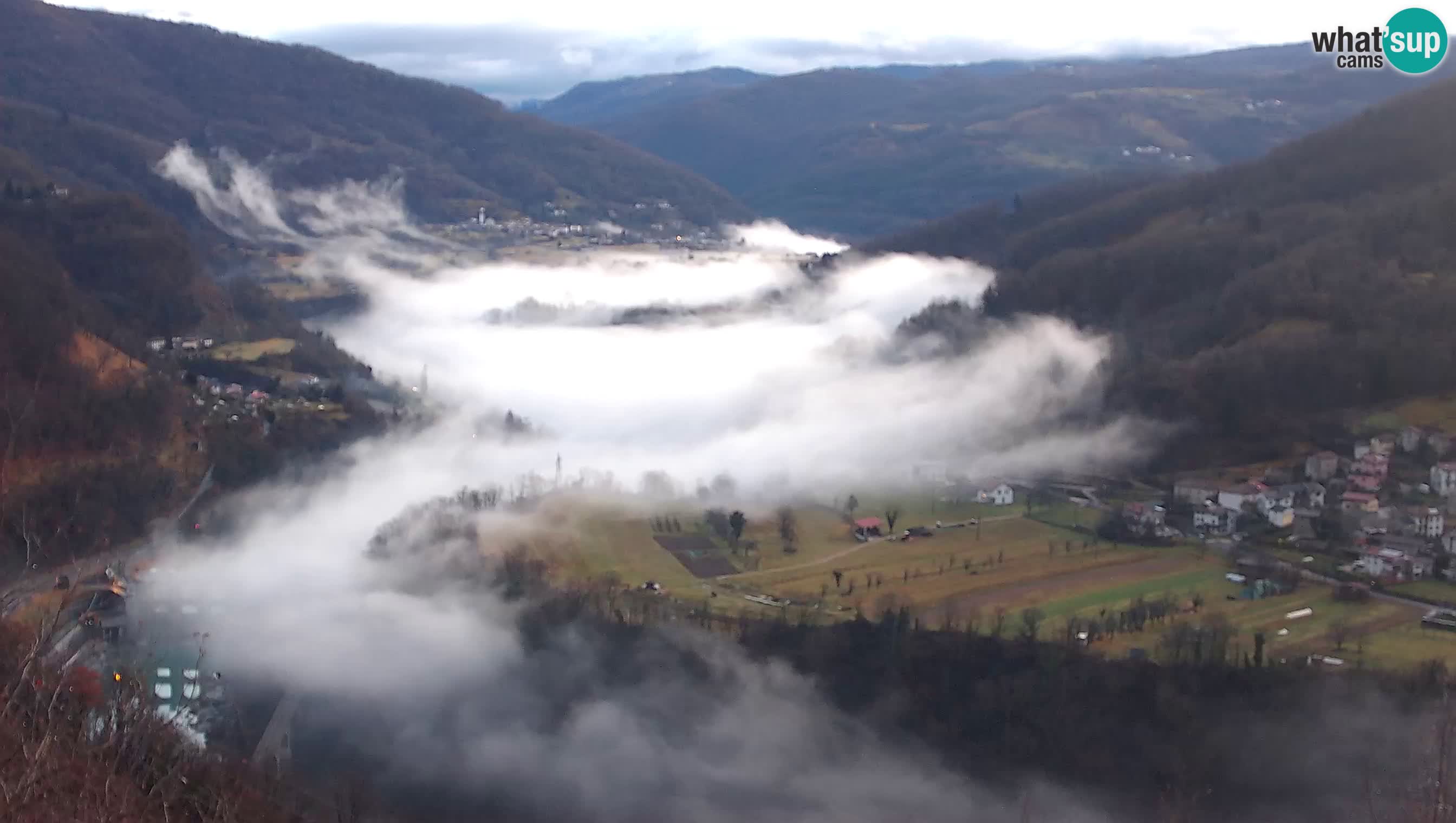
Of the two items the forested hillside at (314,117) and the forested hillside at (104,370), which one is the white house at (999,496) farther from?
the forested hillside at (314,117)

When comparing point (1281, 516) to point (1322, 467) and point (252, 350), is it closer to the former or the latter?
point (1322, 467)

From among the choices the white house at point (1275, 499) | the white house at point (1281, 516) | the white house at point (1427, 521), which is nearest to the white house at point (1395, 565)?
the white house at point (1427, 521)

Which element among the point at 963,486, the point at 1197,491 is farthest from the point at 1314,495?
the point at 963,486

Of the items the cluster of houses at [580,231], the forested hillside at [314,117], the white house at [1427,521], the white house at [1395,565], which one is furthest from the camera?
the forested hillside at [314,117]

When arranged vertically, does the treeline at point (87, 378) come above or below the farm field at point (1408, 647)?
above

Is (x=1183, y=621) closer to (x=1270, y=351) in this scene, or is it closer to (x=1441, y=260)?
(x=1270, y=351)

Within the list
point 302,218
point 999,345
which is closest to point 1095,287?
point 999,345

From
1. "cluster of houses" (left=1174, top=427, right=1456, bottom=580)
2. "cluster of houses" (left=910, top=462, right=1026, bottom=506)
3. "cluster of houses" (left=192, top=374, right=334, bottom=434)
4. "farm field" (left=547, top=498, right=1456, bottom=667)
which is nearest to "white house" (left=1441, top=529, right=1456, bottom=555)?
"cluster of houses" (left=1174, top=427, right=1456, bottom=580)
